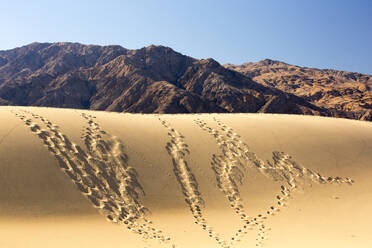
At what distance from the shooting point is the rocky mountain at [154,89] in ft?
177

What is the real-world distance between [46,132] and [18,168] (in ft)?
6.71

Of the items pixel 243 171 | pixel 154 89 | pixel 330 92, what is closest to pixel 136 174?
pixel 243 171

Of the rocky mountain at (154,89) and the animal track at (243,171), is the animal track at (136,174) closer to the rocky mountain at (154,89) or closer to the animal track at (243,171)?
the animal track at (243,171)

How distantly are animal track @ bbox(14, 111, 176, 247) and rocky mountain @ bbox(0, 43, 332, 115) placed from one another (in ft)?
125

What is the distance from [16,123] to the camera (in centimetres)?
1100

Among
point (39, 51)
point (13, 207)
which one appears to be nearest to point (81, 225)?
point (13, 207)

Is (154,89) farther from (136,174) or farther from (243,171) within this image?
(136,174)

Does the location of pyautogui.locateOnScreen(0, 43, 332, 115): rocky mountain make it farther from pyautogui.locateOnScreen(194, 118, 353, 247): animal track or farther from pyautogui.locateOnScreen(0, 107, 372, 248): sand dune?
pyautogui.locateOnScreen(194, 118, 353, 247): animal track

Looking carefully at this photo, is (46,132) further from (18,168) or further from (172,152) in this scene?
(172,152)

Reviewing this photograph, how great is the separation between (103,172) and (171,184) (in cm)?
247

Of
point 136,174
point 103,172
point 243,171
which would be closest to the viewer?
point 103,172

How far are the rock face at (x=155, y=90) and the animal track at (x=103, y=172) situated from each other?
38.2 meters

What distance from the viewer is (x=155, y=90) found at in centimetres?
5566

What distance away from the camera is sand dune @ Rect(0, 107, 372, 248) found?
788 cm
